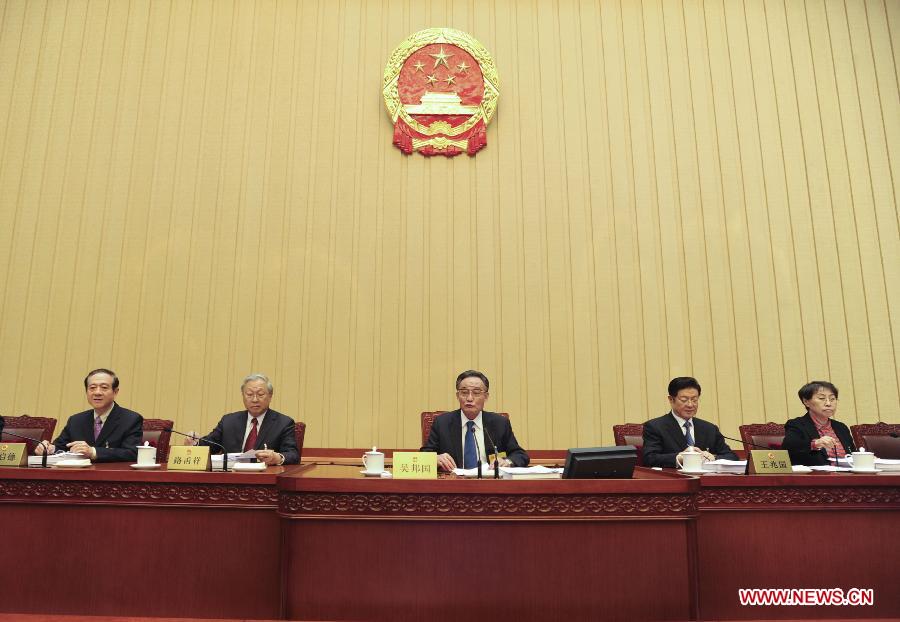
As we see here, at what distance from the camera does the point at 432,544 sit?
6.44 feet

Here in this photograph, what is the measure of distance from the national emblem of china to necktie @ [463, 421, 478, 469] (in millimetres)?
2826

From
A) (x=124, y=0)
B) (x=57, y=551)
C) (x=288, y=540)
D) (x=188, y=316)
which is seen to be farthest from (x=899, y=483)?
(x=124, y=0)

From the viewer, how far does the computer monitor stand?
6.81ft

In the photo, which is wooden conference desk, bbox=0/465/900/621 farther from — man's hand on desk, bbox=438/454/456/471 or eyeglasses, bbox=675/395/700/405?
eyeglasses, bbox=675/395/700/405

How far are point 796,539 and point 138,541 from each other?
93.6 inches

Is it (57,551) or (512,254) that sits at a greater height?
(512,254)

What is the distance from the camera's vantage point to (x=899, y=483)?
2209mm

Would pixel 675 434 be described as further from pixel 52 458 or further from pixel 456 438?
pixel 52 458

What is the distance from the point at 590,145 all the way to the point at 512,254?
1.21 m

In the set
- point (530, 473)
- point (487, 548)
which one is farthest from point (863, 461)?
point (487, 548)

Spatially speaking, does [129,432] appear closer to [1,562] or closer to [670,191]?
[1,562]

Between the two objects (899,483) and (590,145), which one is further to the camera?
(590,145)

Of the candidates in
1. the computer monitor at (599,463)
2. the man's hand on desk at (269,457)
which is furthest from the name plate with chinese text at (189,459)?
the computer monitor at (599,463)

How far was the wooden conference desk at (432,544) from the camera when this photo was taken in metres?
1.93
